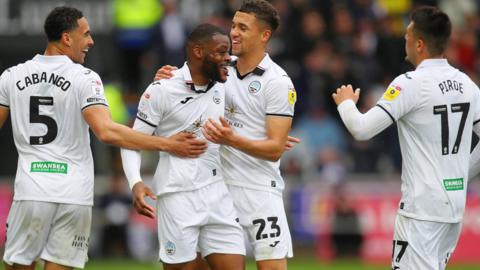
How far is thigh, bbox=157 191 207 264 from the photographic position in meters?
10.1

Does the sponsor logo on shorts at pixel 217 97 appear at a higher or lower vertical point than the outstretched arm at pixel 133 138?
higher

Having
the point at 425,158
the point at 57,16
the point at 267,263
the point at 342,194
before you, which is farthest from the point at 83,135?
the point at 342,194

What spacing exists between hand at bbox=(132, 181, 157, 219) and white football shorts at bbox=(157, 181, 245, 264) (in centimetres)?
25

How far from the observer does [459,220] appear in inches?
395

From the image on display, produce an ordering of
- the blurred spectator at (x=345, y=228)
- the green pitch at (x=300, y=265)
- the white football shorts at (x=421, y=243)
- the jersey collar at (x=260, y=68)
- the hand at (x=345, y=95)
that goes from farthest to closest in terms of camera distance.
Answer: the blurred spectator at (x=345, y=228) < the green pitch at (x=300, y=265) < the jersey collar at (x=260, y=68) < the hand at (x=345, y=95) < the white football shorts at (x=421, y=243)

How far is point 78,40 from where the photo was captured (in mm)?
10477

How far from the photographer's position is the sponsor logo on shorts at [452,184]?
390 inches

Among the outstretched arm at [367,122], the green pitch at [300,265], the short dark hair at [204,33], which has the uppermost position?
the short dark hair at [204,33]

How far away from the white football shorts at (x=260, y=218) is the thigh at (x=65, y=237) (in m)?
1.42

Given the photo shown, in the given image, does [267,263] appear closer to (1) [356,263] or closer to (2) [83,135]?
(2) [83,135]

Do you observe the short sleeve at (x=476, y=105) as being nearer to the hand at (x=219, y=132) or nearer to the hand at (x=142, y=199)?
the hand at (x=219, y=132)

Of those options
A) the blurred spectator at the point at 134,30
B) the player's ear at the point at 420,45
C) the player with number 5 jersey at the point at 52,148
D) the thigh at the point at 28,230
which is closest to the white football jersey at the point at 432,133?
the player's ear at the point at 420,45

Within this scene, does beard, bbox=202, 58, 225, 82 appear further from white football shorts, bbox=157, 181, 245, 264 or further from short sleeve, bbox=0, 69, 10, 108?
short sleeve, bbox=0, 69, 10, 108

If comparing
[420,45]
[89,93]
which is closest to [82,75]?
[89,93]
